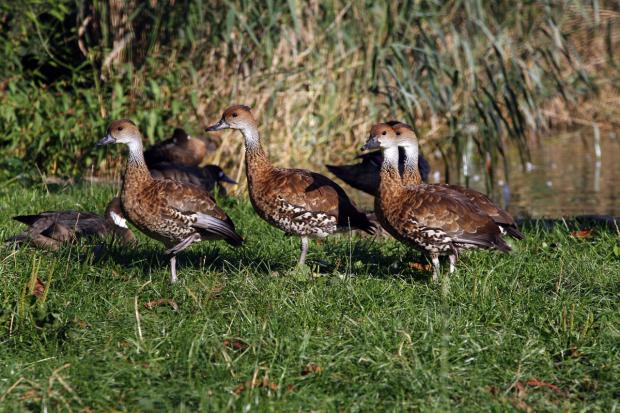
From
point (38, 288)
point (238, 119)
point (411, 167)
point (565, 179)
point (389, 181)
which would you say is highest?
point (238, 119)

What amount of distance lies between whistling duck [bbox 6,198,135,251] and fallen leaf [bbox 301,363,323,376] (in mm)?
2692

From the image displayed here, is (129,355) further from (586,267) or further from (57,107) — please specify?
(57,107)

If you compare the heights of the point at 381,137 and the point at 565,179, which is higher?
the point at 381,137

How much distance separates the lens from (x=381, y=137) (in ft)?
21.1

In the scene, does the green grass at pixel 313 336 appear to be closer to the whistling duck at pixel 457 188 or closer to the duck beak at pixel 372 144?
the whistling duck at pixel 457 188

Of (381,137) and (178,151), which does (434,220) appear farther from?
(178,151)

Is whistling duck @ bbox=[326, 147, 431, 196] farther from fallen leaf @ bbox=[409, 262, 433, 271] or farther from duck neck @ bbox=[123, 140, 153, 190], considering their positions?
duck neck @ bbox=[123, 140, 153, 190]

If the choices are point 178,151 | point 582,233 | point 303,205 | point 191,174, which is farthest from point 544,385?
point 178,151

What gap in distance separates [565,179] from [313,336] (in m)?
8.89

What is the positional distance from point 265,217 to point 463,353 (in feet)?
7.93

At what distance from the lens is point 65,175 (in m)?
10.4

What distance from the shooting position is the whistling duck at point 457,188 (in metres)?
6.16

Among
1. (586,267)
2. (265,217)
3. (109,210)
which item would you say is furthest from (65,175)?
(586,267)

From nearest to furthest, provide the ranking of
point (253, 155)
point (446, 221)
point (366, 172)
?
point (446, 221) < point (253, 155) < point (366, 172)
